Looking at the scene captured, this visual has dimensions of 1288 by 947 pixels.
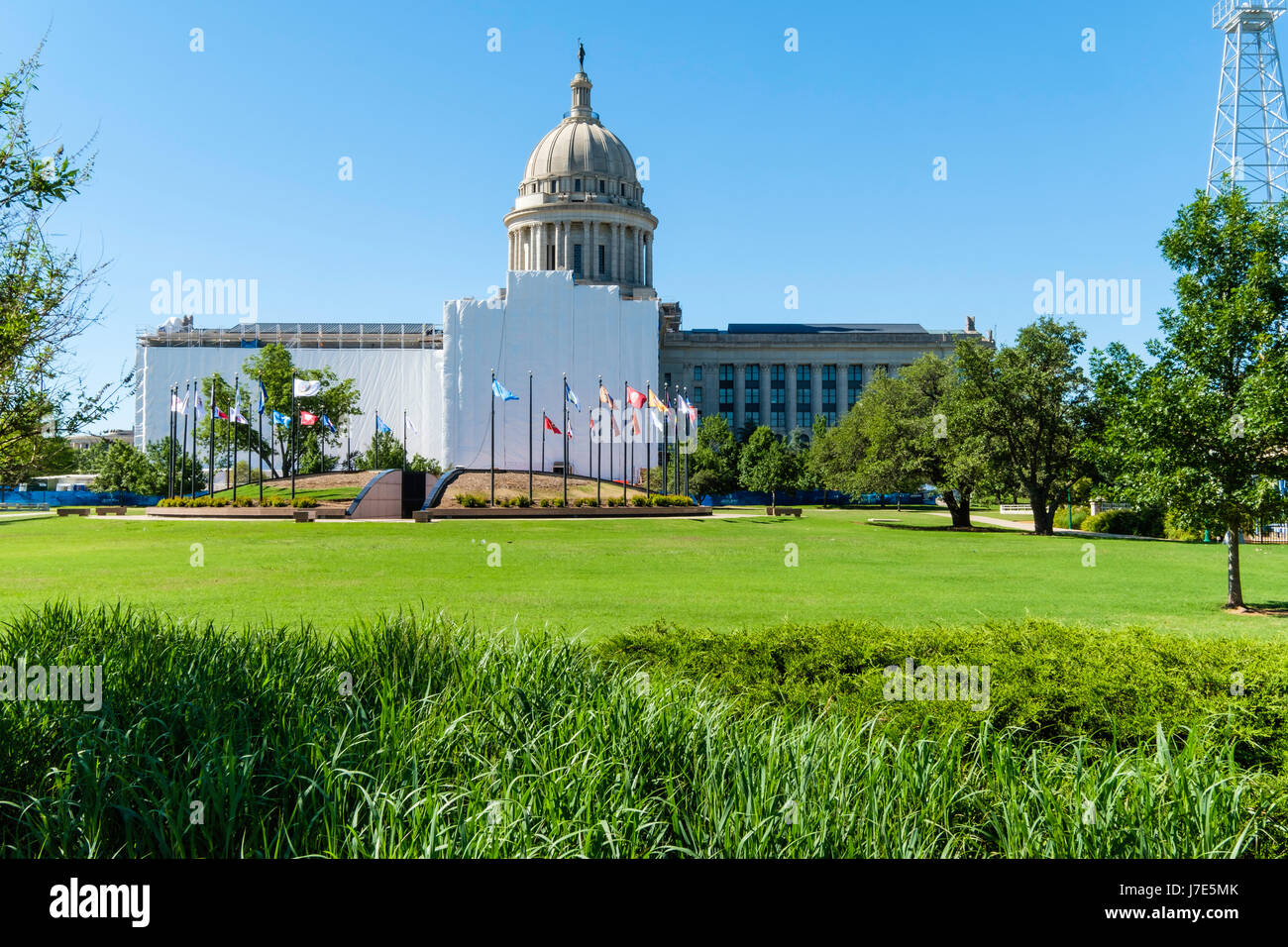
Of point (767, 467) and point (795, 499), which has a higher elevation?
point (767, 467)

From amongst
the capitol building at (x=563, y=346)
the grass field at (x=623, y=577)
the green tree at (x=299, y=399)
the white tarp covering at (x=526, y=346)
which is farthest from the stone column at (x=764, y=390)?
the grass field at (x=623, y=577)

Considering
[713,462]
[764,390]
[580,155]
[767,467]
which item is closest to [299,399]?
[713,462]

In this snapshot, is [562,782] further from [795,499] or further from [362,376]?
[362,376]

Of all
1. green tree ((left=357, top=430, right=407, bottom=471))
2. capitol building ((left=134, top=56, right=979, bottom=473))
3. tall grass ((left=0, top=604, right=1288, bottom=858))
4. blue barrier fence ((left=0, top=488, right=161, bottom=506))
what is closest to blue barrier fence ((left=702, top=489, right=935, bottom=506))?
capitol building ((left=134, top=56, right=979, bottom=473))

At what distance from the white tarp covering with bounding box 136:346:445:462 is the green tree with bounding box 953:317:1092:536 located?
71832mm

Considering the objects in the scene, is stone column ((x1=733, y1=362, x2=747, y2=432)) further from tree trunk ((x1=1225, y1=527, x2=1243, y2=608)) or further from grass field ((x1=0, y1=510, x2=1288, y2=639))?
tree trunk ((x1=1225, y1=527, x2=1243, y2=608))

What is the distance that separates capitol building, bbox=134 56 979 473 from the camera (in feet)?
317

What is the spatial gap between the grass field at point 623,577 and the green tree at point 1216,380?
2.04 m

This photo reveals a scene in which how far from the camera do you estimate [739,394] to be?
116 m

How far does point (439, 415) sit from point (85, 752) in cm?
9736

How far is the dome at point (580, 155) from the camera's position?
11062cm

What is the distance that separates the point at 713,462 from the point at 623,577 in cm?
6611

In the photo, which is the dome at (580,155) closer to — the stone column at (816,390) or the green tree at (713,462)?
the stone column at (816,390)

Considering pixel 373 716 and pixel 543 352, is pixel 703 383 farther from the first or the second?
pixel 373 716
